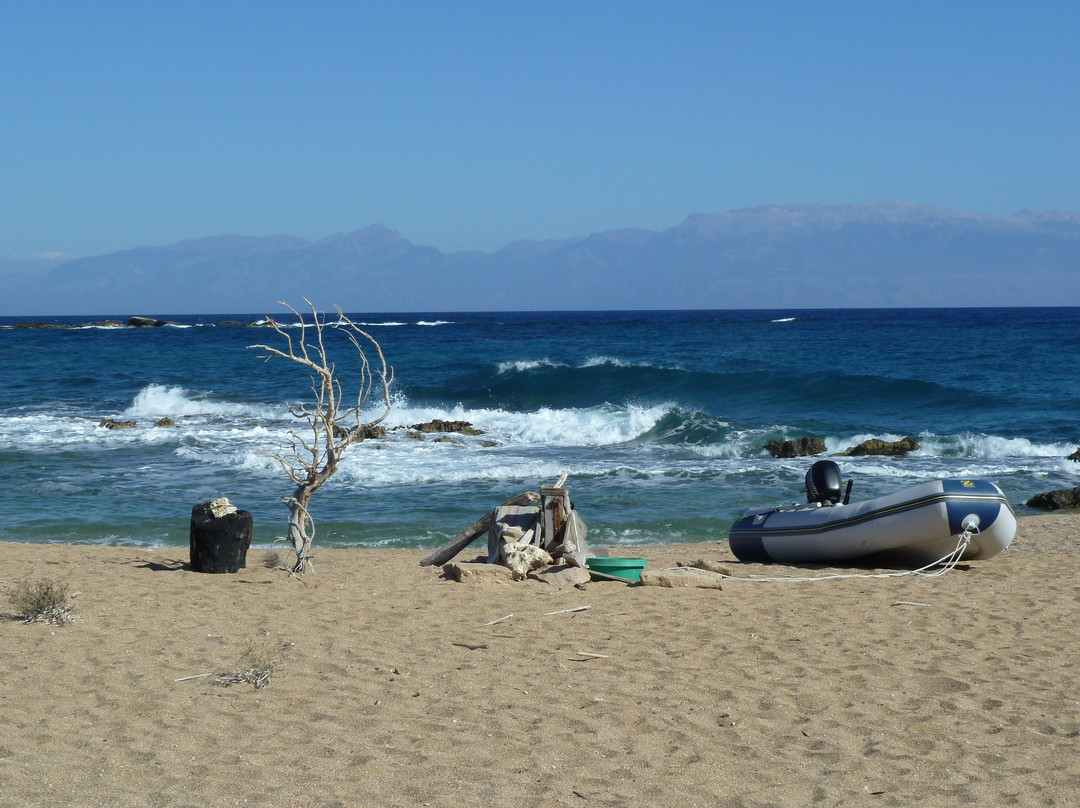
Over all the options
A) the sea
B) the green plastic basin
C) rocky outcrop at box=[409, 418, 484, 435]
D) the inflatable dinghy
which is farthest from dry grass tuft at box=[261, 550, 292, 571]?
rocky outcrop at box=[409, 418, 484, 435]

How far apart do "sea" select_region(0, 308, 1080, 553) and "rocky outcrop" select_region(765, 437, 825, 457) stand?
1.06 ft

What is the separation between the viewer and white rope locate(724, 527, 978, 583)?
8273 millimetres

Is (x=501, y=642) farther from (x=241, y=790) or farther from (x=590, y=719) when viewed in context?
(x=241, y=790)

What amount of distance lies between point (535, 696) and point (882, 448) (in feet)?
46.6

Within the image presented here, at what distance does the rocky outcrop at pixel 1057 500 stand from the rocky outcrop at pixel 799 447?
16.1 ft

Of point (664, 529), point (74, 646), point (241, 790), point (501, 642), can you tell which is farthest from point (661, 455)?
point (241, 790)

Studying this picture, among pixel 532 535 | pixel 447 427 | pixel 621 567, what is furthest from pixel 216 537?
pixel 447 427

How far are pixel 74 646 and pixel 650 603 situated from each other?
3.96 meters

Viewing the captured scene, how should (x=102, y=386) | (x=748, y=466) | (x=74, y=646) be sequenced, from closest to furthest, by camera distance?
1. (x=74, y=646)
2. (x=748, y=466)
3. (x=102, y=386)

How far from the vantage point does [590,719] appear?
4.75 m

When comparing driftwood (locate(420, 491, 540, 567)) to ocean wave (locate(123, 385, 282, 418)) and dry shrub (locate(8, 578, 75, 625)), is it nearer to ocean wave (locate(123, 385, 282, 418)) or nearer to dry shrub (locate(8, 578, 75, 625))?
dry shrub (locate(8, 578, 75, 625))

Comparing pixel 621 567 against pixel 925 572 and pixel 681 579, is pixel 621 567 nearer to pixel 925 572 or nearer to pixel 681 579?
pixel 681 579

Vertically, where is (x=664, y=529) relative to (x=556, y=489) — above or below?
below

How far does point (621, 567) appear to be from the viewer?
7.99 meters
